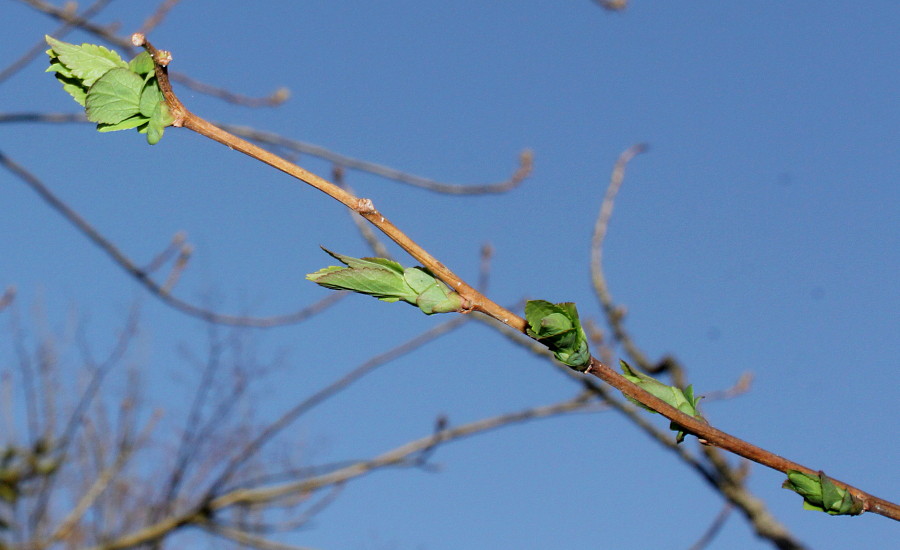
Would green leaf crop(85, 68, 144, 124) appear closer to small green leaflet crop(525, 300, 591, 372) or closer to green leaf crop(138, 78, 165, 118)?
green leaf crop(138, 78, 165, 118)

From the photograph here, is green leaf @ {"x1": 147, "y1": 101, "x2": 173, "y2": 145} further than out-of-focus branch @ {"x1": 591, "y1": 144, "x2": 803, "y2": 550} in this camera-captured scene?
No

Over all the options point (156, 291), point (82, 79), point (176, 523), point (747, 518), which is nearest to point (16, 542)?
point (176, 523)

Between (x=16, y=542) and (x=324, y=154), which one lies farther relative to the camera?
(x=16, y=542)

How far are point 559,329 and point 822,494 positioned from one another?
28 centimetres

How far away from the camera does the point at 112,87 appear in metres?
0.63

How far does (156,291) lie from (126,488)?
14.0ft

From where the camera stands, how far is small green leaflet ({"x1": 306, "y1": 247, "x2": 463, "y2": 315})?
23.9 inches

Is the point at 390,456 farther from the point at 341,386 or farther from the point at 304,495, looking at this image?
the point at 304,495

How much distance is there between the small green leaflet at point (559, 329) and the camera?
0.58 meters

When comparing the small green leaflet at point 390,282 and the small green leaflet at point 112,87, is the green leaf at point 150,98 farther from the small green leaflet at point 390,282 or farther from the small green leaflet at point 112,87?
the small green leaflet at point 390,282

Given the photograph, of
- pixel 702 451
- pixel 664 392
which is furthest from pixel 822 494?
pixel 702 451

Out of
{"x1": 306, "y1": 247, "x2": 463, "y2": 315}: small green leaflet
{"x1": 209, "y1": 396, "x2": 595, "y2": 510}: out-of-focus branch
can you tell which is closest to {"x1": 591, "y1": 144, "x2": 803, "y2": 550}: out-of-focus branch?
{"x1": 209, "y1": 396, "x2": 595, "y2": 510}: out-of-focus branch

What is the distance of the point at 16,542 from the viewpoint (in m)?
4.64

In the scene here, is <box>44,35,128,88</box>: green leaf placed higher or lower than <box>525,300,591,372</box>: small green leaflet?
higher
